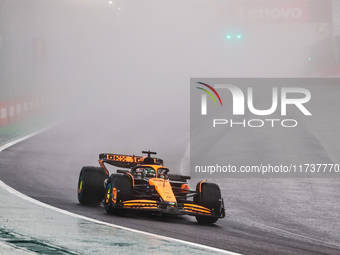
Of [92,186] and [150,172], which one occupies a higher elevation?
[150,172]

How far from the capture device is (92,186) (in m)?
11.7

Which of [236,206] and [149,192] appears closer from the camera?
[149,192]

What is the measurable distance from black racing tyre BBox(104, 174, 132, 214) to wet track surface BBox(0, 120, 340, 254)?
21 centimetres

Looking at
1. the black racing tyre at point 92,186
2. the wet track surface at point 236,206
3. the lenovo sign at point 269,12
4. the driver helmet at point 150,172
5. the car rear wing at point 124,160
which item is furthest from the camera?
the lenovo sign at point 269,12

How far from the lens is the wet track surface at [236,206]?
29.2ft

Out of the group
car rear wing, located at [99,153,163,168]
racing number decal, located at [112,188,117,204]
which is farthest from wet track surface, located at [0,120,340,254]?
car rear wing, located at [99,153,163,168]

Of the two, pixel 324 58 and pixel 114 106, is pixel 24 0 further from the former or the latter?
pixel 324 58

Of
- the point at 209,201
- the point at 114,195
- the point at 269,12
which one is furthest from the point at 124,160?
the point at 269,12

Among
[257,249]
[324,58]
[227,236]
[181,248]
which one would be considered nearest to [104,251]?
[181,248]

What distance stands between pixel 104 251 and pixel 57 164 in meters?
11.3

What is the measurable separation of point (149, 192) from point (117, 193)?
32.5 inches

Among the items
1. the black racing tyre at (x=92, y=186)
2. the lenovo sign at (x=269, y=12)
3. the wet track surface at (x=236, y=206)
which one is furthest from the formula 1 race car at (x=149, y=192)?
the lenovo sign at (x=269, y=12)

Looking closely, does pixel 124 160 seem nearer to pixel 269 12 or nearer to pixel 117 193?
pixel 117 193

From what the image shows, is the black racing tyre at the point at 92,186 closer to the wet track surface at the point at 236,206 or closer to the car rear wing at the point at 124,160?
the wet track surface at the point at 236,206
